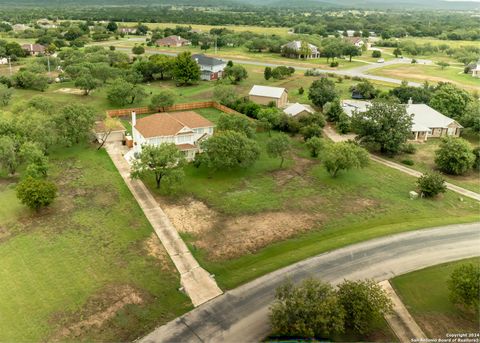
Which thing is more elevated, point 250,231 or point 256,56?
point 256,56

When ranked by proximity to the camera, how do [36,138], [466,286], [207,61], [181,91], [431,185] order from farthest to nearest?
[207,61] < [181,91] < [36,138] < [431,185] < [466,286]

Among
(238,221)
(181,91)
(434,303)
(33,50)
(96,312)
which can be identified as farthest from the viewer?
(33,50)

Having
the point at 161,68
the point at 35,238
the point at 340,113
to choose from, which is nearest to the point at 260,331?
the point at 35,238

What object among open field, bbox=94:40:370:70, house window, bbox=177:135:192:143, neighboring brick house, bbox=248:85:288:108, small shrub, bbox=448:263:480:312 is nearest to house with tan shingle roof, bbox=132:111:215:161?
house window, bbox=177:135:192:143

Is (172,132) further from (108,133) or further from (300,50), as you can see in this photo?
(300,50)

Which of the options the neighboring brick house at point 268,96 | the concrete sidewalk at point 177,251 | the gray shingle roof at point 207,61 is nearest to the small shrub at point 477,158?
the neighboring brick house at point 268,96

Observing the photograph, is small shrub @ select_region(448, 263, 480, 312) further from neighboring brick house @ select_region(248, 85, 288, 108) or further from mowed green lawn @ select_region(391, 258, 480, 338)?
neighboring brick house @ select_region(248, 85, 288, 108)

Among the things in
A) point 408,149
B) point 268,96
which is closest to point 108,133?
point 268,96

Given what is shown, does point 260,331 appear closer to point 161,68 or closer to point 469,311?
point 469,311
